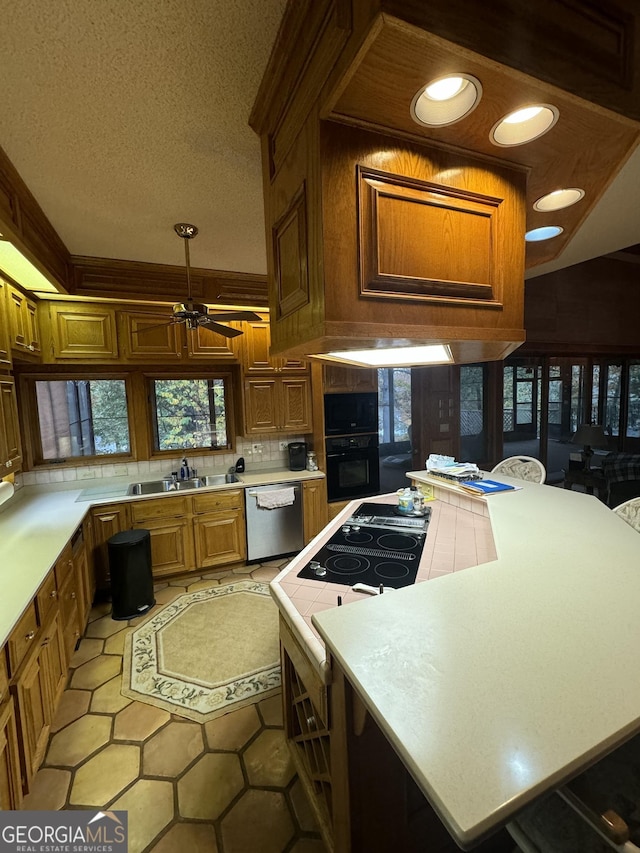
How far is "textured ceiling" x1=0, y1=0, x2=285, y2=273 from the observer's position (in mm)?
1032

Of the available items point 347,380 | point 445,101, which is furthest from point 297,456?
point 445,101

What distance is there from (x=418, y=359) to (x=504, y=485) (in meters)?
1.18

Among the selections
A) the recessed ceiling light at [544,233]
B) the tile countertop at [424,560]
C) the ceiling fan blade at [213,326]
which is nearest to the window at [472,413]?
the tile countertop at [424,560]

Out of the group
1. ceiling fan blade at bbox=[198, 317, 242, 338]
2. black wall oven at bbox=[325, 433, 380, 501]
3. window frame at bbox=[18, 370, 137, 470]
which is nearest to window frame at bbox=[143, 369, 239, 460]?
window frame at bbox=[18, 370, 137, 470]

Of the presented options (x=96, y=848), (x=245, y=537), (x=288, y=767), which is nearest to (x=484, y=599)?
(x=288, y=767)

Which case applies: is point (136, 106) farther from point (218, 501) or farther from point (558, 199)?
point (218, 501)

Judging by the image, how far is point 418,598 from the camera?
120cm

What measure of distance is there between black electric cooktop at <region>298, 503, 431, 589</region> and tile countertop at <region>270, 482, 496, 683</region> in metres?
0.04

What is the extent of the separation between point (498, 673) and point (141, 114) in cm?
208

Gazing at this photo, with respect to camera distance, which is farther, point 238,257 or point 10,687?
point 238,257

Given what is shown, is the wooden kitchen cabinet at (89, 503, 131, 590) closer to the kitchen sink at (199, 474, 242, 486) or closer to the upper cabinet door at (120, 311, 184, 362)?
the kitchen sink at (199, 474, 242, 486)

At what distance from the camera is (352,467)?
4121 mm

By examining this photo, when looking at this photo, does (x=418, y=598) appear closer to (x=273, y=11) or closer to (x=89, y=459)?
(x=273, y=11)

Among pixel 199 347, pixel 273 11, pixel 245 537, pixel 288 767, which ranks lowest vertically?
pixel 288 767
